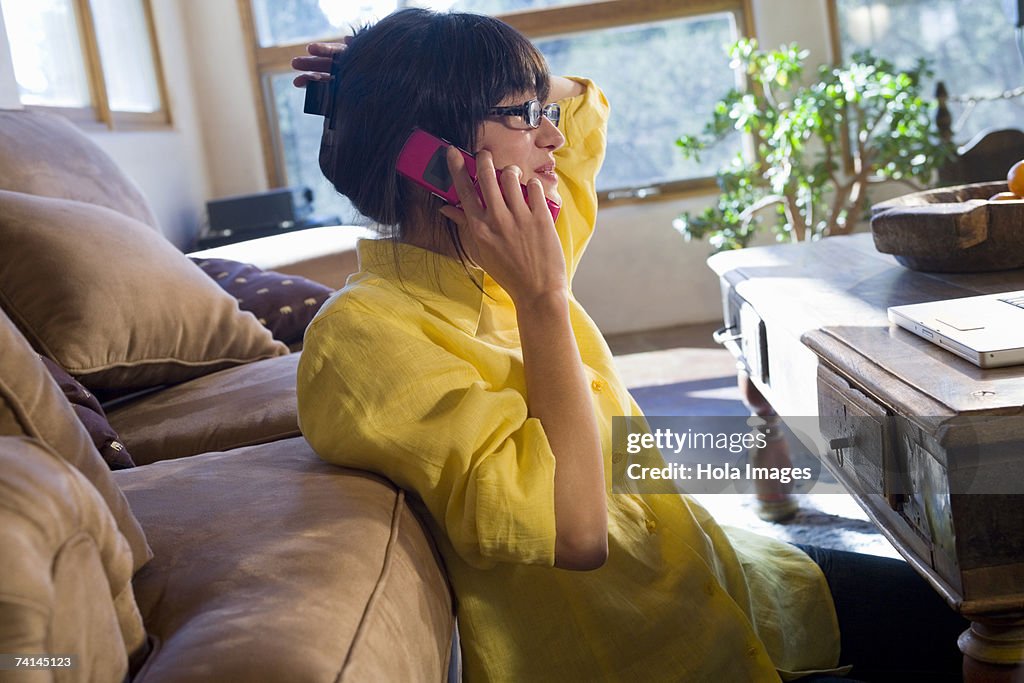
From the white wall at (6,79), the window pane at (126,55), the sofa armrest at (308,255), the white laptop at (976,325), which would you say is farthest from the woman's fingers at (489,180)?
the window pane at (126,55)

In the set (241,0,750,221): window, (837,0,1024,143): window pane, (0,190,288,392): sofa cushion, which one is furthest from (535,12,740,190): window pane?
(0,190,288,392): sofa cushion

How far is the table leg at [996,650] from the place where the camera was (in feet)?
2.77

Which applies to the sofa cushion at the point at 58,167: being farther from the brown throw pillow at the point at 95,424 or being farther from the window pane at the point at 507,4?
the window pane at the point at 507,4

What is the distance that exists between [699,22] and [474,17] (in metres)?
3.84

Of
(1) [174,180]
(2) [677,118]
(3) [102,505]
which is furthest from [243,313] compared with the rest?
(2) [677,118]

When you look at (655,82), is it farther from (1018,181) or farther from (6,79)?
(1018,181)

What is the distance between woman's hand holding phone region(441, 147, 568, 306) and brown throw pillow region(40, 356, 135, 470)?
1.81 ft

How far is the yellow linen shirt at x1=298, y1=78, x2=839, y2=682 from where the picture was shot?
0.82 m

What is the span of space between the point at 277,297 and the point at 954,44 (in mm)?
3622

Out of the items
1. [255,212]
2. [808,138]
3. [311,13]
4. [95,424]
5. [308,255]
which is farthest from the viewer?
[311,13]

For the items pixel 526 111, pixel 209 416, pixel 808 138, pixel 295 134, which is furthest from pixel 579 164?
pixel 295 134

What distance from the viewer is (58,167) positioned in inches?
76.9

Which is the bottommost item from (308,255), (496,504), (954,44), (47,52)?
(496,504)

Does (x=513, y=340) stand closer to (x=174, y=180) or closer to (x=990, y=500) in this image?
(x=990, y=500)
